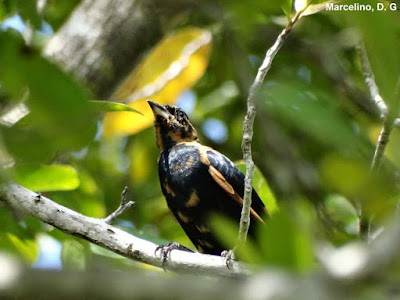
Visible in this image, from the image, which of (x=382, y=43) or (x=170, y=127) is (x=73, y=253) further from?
(x=382, y=43)

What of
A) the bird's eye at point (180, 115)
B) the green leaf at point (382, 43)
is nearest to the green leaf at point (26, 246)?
the bird's eye at point (180, 115)

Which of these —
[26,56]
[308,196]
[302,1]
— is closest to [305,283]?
[26,56]

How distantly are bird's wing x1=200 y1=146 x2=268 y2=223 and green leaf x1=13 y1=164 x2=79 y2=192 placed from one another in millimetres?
954

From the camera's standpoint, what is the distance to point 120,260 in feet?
9.96

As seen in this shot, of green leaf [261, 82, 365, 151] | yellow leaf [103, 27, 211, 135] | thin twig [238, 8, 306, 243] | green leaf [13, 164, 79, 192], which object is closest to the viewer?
green leaf [261, 82, 365, 151]

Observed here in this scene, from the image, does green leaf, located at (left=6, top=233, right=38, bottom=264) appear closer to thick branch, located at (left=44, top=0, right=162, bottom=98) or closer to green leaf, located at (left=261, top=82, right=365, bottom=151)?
thick branch, located at (left=44, top=0, right=162, bottom=98)

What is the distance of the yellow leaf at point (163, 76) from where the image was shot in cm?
433

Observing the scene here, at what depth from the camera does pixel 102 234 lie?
269cm

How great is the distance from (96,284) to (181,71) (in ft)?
12.4

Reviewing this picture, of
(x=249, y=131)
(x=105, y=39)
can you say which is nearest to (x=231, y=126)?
(x=105, y=39)

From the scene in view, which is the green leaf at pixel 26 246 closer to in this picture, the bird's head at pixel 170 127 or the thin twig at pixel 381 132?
the bird's head at pixel 170 127

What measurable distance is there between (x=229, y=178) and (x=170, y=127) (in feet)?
2.32

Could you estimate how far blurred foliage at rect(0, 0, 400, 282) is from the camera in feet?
2.74

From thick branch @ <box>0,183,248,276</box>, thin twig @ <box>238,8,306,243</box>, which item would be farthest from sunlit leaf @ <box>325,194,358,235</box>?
thin twig @ <box>238,8,306,243</box>
